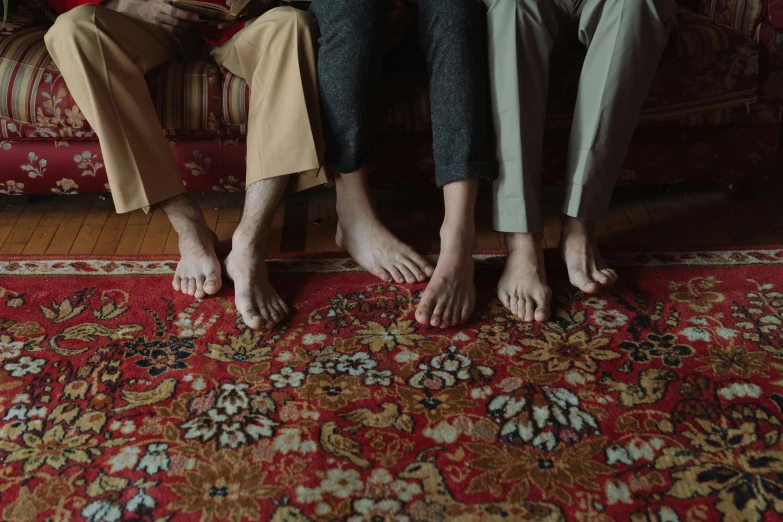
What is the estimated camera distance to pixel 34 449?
1078mm

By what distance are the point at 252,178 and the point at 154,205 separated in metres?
0.21

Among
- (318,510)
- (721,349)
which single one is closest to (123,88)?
(318,510)

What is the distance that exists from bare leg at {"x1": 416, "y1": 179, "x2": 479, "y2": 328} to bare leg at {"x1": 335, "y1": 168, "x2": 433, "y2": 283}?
9 cm

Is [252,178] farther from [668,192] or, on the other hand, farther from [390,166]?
[668,192]

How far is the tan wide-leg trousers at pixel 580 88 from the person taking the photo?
1.35 m

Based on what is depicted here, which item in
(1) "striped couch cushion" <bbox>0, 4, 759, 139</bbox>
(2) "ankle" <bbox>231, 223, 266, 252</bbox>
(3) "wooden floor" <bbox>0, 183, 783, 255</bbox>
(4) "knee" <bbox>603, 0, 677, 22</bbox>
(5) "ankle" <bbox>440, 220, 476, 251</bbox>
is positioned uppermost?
(4) "knee" <bbox>603, 0, 677, 22</bbox>

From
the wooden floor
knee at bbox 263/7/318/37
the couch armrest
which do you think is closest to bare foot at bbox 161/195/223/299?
the wooden floor

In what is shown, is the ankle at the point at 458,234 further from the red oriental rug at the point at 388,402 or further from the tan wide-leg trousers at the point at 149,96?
the tan wide-leg trousers at the point at 149,96

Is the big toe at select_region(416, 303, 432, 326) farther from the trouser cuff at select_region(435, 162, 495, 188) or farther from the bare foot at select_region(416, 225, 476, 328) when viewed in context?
the trouser cuff at select_region(435, 162, 495, 188)

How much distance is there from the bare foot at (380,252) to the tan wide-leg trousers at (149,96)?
170 mm

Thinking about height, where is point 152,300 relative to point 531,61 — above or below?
below

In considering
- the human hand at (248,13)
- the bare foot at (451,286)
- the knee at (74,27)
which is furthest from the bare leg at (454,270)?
the knee at (74,27)

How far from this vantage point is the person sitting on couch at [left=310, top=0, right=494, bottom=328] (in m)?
1.36

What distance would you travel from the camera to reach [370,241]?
151 centimetres
